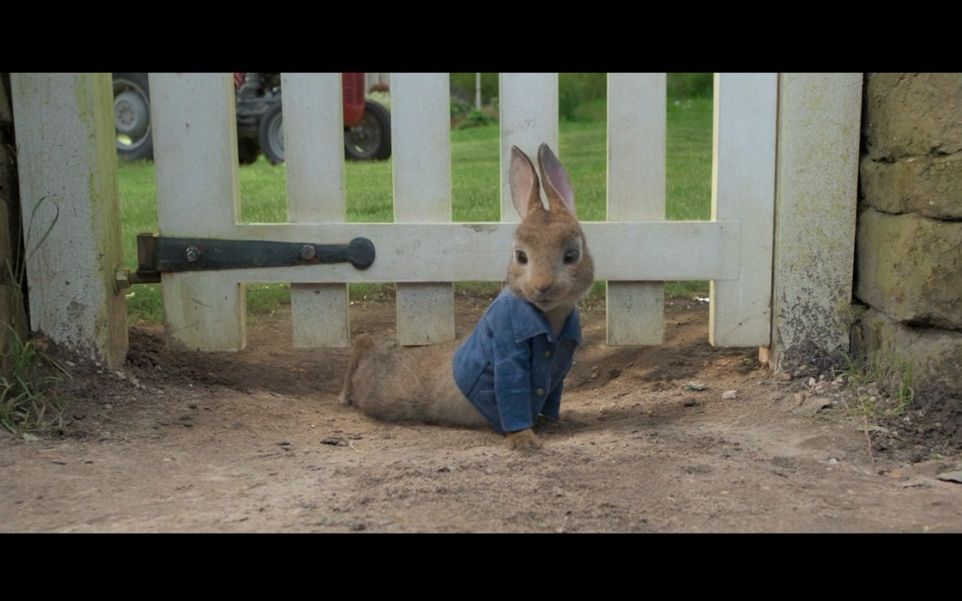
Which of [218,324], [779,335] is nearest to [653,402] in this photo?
[779,335]

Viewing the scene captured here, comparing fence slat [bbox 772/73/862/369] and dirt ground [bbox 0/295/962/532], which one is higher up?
fence slat [bbox 772/73/862/369]

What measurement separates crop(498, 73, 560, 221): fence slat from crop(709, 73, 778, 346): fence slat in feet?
2.13

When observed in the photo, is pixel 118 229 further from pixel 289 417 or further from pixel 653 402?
pixel 653 402

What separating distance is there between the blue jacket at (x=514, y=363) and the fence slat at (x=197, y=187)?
3.48 feet

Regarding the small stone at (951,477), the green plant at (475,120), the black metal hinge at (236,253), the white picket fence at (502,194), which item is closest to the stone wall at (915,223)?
the white picket fence at (502,194)

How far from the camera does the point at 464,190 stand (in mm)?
6660

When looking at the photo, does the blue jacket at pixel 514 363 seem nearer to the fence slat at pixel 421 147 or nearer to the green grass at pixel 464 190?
the fence slat at pixel 421 147

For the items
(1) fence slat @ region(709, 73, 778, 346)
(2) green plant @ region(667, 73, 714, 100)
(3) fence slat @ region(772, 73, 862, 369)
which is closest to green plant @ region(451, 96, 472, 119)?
(2) green plant @ region(667, 73, 714, 100)

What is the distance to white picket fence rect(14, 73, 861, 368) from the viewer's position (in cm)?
387

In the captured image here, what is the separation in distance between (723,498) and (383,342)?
197cm

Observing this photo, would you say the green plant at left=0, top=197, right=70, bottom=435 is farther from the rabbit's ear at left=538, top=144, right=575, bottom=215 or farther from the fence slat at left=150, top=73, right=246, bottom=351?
the rabbit's ear at left=538, top=144, right=575, bottom=215

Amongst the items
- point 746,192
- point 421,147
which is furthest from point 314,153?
point 746,192

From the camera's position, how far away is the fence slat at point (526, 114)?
153 inches

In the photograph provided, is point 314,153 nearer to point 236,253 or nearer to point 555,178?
point 236,253
